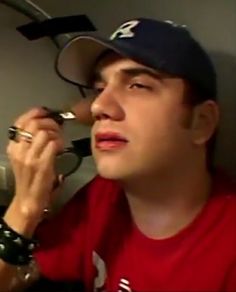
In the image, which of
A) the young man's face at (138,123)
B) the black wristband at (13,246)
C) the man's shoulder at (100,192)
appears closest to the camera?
the young man's face at (138,123)

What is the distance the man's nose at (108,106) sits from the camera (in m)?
1.00

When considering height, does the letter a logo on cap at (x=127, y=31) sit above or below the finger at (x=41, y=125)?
above

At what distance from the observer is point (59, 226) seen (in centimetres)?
123

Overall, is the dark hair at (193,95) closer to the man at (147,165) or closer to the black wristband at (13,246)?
the man at (147,165)

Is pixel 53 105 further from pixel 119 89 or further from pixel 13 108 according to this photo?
pixel 119 89

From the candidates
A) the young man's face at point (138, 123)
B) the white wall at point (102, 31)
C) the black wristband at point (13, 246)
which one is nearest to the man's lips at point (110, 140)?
the young man's face at point (138, 123)

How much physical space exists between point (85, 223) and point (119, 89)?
0.31 m

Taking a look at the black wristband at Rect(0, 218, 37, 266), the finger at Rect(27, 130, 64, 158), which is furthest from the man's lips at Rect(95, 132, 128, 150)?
the black wristband at Rect(0, 218, 37, 266)

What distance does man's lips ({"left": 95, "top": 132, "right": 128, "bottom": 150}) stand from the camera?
997 millimetres

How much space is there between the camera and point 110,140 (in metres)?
1.00

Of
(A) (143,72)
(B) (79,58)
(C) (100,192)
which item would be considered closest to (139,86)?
(A) (143,72)

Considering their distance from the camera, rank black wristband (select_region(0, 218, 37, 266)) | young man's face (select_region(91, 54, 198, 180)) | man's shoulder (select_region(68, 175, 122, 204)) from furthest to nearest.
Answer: man's shoulder (select_region(68, 175, 122, 204)), black wristband (select_region(0, 218, 37, 266)), young man's face (select_region(91, 54, 198, 180))

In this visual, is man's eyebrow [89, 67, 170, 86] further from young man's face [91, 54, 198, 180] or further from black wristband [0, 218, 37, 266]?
A: black wristband [0, 218, 37, 266]

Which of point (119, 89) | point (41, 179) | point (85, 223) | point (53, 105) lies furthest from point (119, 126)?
point (53, 105)
